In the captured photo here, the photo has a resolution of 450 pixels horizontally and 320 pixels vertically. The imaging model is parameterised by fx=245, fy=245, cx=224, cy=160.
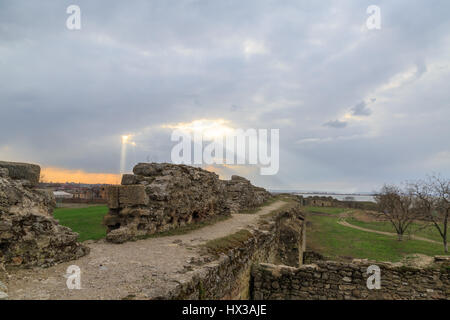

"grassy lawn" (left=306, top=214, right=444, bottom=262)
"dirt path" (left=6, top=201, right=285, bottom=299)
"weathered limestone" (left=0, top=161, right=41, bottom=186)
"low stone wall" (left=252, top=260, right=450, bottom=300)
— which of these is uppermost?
"weathered limestone" (left=0, top=161, right=41, bottom=186)

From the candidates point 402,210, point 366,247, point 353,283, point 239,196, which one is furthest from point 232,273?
point 402,210

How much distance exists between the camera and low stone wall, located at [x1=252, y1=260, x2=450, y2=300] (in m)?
7.19

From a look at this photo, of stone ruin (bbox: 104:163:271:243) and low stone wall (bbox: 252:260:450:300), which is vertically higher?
stone ruin (bbox: 104:163:271:243)

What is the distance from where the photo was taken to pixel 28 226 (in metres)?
4.50

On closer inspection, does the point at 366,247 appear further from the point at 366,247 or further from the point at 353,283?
the point at 353,283

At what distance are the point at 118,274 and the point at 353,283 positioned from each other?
6.60 m

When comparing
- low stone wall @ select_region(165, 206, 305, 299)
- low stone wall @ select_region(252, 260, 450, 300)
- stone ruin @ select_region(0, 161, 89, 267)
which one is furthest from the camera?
low stone wall @ select_region(252, 260, 450, 300)

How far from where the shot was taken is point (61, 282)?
3889mm

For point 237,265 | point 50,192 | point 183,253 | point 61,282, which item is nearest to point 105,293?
point 61,282

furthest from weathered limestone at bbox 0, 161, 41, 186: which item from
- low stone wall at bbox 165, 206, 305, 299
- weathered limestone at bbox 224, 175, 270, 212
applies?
weathered limestone at bbox 224, 175, 270, 212

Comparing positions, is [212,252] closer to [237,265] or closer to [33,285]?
[237,265]

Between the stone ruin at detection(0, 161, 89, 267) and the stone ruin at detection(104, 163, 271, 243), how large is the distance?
191 cm

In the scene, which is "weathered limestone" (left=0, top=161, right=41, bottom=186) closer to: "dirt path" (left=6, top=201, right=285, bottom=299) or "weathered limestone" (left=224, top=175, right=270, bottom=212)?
"dirt path" (left=6, top=201, right=285, bottom=299)

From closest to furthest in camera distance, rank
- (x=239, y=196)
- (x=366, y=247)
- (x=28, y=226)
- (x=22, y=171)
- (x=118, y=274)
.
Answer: (x=118, y=274) → (x=28, y=226) → (x=22, y=171) → (x=366, y=247) → (x=239, y=196)
